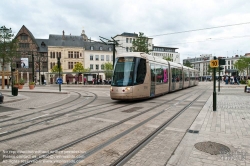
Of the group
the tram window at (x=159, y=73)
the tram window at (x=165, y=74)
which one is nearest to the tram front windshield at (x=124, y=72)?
the tram window at (x=159, y=73)

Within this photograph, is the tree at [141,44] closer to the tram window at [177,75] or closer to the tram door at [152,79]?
the tram window at [177,75]

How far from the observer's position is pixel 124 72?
456 inches

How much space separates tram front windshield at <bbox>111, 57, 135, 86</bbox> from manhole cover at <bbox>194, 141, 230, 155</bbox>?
7074 mm

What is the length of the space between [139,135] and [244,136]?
9.80ft

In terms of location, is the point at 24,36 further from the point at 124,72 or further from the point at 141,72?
the point at 141,72

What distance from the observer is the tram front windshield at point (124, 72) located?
37.4ft

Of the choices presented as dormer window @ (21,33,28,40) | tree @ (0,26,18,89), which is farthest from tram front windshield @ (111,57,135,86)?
dormer window @ (21,33,28,40)

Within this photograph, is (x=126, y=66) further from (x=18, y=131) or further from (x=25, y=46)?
(x=25, y=46)

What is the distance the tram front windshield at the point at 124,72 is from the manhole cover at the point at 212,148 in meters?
7.07

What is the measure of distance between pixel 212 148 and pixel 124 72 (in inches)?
309

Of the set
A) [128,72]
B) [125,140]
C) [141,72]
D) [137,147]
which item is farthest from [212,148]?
[141,72]

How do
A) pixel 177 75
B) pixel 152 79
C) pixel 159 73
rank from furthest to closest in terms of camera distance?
pixel 177 75, pixel 159 73, pixel 152 79

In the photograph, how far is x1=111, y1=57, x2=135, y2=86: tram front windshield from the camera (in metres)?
11.4

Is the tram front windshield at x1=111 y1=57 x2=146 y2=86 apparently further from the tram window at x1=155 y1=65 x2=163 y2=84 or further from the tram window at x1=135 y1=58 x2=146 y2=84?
the tram window at x1=155 y1=65 x2=163 y2=84
